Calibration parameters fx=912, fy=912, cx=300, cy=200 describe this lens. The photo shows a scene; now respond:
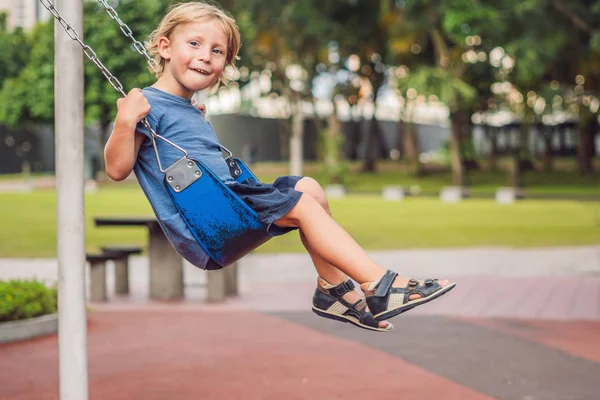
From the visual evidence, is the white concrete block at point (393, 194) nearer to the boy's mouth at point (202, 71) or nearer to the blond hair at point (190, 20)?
the blond hair at point (190, 20)

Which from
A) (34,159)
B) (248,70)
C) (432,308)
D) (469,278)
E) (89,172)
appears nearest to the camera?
(432,308)

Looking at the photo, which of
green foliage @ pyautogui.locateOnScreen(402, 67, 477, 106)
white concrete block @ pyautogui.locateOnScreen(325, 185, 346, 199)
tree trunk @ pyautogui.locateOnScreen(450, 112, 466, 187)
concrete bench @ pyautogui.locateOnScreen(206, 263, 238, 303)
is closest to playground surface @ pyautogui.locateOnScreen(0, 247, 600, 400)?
concrete bench @ pyautogui.locateOnScreen(206, 263, 238, 303)

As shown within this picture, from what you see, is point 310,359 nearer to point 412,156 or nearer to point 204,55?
point 204,55

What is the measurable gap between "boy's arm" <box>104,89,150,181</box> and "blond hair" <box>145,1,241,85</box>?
13.9 inches

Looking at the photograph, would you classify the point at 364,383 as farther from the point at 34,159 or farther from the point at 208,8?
the point at 34,159

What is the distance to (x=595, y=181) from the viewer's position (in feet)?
128

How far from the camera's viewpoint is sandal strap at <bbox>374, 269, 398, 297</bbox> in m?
3.46

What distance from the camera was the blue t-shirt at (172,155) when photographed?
11.7 ft

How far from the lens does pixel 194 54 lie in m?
3.65

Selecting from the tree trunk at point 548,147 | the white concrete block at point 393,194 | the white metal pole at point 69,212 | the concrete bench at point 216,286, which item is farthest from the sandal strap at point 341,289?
the tree trunk at point 548,147

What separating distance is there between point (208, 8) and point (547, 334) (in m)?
5.11

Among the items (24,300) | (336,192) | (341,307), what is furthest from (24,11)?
(341,307)

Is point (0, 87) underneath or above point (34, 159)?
above

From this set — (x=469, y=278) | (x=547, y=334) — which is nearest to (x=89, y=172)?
(x=469, y=278)
